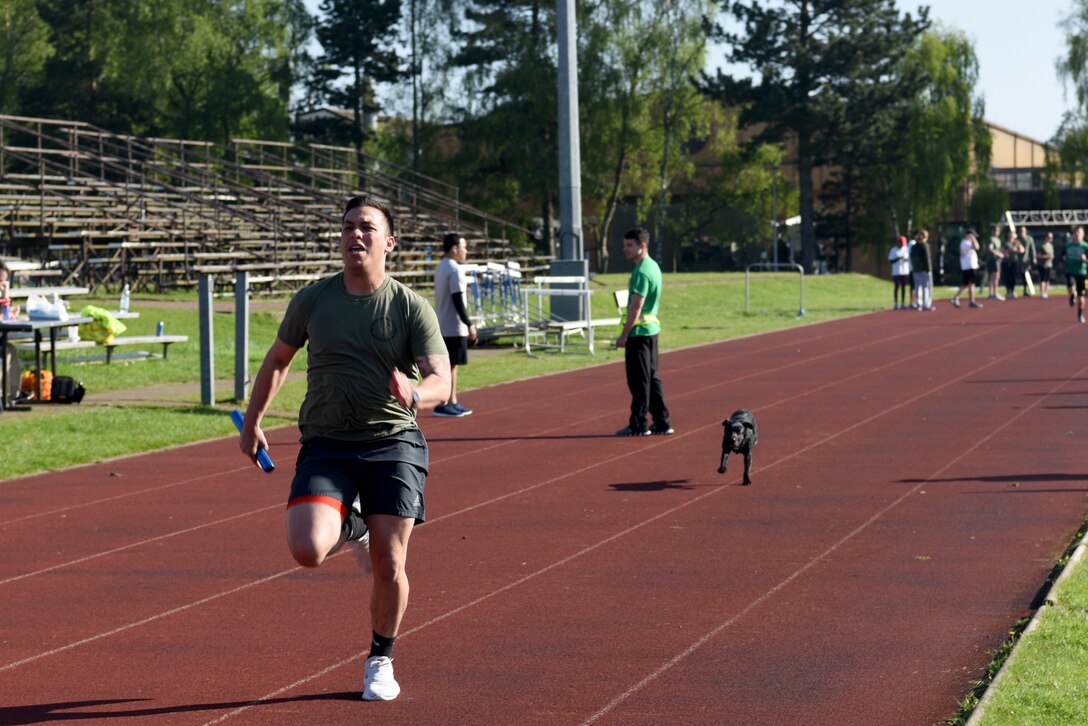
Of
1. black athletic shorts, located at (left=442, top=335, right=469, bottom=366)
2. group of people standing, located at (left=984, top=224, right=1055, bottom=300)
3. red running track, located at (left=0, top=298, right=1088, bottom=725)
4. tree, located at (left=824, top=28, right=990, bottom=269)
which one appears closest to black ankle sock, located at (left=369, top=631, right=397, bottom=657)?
red running track, located at (left=0, top=298, right=1088, bottom=725)

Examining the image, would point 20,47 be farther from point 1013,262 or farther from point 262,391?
point 262,391

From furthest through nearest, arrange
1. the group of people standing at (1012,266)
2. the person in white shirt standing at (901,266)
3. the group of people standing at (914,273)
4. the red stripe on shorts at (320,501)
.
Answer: the person in white shirt standing at (901,266) → the group of people standing at (914,273) → the group of people standing at (1012,266) → the red stripe on shorts at (320,501)

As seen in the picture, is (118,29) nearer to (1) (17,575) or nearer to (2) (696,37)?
(2) (696,37)

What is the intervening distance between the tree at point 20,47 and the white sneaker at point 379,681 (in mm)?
61636

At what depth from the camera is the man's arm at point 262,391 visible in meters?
6.06

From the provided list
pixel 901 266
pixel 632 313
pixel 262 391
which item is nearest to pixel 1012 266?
pixel 901 266

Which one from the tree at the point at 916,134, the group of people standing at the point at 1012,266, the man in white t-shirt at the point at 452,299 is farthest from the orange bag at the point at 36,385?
the tree at the point at 916,134

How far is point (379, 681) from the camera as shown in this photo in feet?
19.3

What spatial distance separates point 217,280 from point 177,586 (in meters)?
25.0

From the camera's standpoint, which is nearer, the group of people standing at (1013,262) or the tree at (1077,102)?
the group of people standing at (1013,262)

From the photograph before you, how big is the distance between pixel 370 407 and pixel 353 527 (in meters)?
0.44

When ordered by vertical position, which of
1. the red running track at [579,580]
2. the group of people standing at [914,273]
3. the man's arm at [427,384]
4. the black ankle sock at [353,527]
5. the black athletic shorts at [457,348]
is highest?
the group of people standing at [914,273]

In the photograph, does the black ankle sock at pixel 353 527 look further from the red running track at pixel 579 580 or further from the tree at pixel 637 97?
the tree at pixel 637 97

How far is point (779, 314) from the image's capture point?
36469mm
